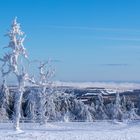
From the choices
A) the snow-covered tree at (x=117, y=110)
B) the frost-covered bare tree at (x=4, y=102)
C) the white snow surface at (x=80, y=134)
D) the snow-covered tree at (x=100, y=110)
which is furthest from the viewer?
the snow-covered tree at (x=100, y=110)

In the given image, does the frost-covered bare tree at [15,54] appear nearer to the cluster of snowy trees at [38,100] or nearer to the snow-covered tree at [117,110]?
the cluster of snowy trees at [38,100]

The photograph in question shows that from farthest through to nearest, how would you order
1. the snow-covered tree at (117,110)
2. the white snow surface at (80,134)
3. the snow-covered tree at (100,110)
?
the snow-covered tree at (100,110) → the snow-covered tree at (117,110) → the white snow surface at (80,134)

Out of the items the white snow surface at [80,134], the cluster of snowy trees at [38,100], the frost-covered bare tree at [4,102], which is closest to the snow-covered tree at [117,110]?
the cluster of snowy trees at [38,100]

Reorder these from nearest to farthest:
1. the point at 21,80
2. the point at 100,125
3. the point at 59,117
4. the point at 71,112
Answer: the point at 21,80, the point at 100,125, the point at 59,117, the point at 71,112

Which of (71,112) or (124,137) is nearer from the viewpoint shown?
(124,137)

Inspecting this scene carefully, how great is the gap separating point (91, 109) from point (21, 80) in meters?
47.1

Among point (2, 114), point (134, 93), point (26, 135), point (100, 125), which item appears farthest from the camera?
point (134, 93)

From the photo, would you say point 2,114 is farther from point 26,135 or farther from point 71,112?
point 26,135

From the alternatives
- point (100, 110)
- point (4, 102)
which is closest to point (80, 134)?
point (4, 102)

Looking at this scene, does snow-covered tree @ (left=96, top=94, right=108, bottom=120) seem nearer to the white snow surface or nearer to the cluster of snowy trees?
the cluster of snowy trees

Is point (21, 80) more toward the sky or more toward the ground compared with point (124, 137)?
more toward the sky

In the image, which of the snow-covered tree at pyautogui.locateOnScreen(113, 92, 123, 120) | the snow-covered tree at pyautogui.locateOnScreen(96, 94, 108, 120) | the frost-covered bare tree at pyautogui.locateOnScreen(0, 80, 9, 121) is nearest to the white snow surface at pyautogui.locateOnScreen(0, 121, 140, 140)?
the frost-covered bare tree at pyautogui.locateOnScreen(0, 80, 9, 121)

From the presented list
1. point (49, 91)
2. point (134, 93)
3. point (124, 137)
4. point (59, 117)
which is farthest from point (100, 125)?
point (134, 93)

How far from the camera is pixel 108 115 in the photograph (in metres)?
94.0
